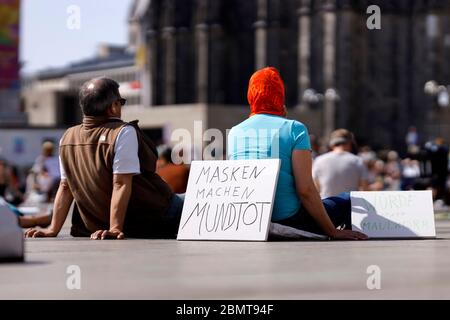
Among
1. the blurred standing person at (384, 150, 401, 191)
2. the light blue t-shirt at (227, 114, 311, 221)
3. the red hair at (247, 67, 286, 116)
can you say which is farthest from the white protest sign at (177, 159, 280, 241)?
the blurred standing person at (384, 150, 401, 191)

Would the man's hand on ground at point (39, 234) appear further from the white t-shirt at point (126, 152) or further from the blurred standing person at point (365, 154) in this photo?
the blurred standing person at point (365, 154)

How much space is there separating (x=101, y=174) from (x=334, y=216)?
1.90 m

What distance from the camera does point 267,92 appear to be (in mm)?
8797

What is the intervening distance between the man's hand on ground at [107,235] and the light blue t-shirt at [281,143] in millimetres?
1176

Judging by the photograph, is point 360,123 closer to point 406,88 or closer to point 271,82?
point 406,88

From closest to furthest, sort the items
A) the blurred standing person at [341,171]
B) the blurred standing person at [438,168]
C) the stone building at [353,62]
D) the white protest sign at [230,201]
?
the white protest sign at [230,201], the blurred standing person at [341,171], the blurred standing person at [438,168], the stone building at [353,62]

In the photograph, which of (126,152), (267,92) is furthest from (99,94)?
(267,92)

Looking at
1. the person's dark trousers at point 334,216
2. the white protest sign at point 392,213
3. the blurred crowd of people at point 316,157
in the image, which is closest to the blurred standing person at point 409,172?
the blurred crowd of people at point 316,157

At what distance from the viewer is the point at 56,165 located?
2397 cm

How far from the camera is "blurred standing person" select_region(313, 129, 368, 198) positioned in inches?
511

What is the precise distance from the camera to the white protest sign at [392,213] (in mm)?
9305

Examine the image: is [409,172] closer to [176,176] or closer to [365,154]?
[365,154]
